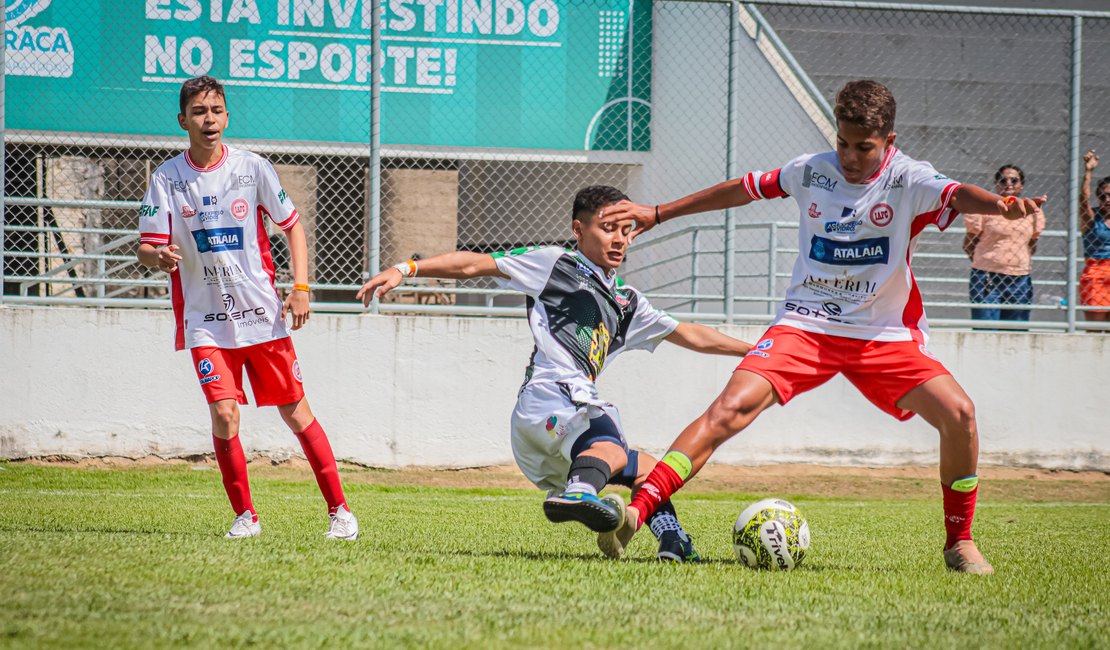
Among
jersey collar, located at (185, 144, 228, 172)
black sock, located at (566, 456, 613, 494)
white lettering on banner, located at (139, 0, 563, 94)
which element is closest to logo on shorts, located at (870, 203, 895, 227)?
black sock, located at (566, 456, 613, 494)

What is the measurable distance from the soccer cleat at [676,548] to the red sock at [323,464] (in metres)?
1.58

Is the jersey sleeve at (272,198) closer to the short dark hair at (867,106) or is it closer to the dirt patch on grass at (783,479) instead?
the short dark hair at (867,106)

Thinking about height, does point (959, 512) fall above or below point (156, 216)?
below

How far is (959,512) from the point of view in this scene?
464 cm

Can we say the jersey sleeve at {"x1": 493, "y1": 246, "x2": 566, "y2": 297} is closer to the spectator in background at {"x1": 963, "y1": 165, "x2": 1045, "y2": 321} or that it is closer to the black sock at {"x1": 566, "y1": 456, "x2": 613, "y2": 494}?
the black sock at {"x1": 566, "y1": 456, "x2": 613, "y2": 494}

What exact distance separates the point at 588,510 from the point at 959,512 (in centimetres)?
164

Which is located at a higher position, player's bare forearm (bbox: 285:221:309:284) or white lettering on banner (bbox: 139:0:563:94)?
white lettering on banner (bbox: 139:0:563:94)

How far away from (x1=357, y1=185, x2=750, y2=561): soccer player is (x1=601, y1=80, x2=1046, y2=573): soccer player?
0.29 meters

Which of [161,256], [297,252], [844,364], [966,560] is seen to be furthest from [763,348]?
[161,256]

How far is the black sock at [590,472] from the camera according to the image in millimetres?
4352

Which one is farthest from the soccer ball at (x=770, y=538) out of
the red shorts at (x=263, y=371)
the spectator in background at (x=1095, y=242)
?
the spectator in background at (x=1095, y=242)

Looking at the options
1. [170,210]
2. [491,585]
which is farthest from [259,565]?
[170,210]

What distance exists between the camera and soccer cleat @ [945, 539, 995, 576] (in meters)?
4.56

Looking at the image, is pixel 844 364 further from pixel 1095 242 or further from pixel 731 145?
pixel 1095 242
